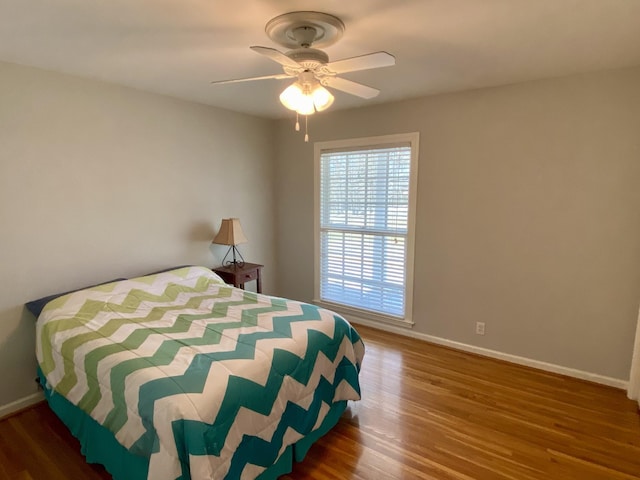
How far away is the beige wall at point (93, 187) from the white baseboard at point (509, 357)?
6.50 ft

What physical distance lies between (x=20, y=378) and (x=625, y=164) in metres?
4.46

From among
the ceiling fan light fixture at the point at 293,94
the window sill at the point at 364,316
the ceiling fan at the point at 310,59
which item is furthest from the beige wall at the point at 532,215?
the ceiling fan light fixture at the point at 293,94

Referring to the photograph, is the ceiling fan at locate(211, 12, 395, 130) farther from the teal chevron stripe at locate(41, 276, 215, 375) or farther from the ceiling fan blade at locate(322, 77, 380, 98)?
the teal chevron stripe at locate(41, 276, 215, 375)

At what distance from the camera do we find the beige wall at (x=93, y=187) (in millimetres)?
2332

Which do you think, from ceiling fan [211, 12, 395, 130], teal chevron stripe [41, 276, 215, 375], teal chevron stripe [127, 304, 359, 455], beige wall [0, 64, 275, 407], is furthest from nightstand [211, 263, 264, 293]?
ceiling fan [211, 12, 395, 130]

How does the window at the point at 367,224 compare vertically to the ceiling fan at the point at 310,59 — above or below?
below

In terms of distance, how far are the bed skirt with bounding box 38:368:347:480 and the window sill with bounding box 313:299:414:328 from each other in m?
1.50

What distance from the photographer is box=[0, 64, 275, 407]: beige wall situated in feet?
7.65

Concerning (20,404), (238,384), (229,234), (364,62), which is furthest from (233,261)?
(364,62)

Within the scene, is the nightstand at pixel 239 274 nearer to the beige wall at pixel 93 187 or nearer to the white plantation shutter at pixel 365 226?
the beige wall at pixel 93 187

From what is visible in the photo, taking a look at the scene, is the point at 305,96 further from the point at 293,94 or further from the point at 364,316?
the point at 364,316

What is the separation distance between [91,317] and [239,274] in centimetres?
145

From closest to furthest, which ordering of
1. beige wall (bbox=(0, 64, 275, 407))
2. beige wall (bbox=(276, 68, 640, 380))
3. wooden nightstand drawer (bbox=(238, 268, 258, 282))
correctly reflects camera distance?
beige wall (bbox=(0, 64, 275, 407)) → beige wall (bbox=(276, 68, 640, 380)) → wooden nightstand drawer (bbox=(238, 268, 258, 282))

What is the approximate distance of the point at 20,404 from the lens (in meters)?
2.43
